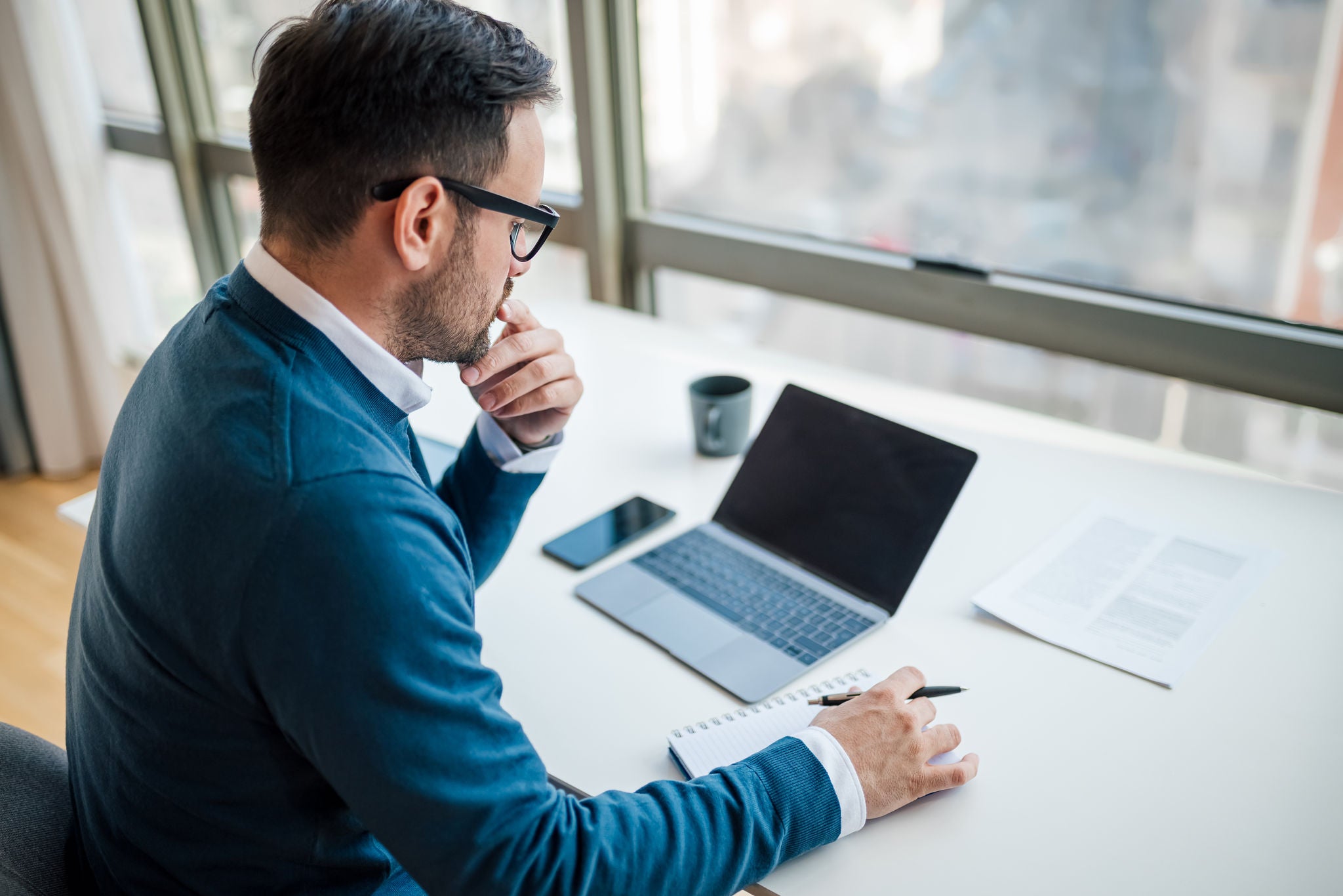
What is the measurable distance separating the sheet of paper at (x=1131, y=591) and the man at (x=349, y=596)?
23 cm

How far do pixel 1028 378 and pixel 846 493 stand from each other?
0.81m

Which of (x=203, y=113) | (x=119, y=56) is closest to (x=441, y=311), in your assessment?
(x=203, y=113)

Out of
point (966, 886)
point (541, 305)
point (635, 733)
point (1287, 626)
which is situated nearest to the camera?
point (966, 886)

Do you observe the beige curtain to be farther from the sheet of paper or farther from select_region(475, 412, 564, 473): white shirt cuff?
the sheet of paper

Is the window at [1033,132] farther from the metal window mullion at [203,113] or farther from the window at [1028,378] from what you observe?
the metal window mullion at [203,113]

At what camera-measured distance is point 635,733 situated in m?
0.94

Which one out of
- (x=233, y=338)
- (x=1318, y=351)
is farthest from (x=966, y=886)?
(x=1318, y=351)

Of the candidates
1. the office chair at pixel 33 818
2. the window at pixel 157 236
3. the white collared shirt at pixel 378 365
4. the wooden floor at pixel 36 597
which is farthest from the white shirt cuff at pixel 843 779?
the window at pixel 157 236

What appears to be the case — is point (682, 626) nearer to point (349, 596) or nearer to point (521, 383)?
point (521, 383)

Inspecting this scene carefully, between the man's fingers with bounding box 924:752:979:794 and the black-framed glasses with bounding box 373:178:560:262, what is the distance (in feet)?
1.90

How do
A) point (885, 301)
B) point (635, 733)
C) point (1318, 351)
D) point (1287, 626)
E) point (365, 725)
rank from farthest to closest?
point (885, 301)
point (1318, 351)
point (1287, 626)
point (635, 733)
point (365, 725)

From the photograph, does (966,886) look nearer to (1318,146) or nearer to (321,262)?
(321,262)

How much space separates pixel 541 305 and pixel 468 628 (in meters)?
1.33

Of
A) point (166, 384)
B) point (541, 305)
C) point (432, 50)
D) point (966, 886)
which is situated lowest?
point (966, 886)
